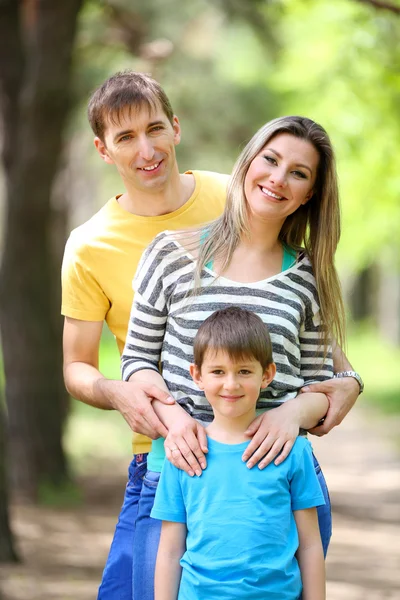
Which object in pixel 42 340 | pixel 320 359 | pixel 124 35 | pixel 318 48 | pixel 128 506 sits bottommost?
pixel 128 506

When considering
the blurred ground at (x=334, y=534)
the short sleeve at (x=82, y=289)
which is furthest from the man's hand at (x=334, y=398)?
the blurred ground at (x=334, y=534)

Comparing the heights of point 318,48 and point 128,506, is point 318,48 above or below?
above

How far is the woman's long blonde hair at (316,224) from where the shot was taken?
2.81 meters

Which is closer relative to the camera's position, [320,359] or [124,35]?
[320,359]

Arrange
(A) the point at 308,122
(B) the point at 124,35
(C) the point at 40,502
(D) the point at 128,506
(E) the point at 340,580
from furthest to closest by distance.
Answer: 1. (B) the point at 124,35
2. (C) the point at 40,502
3. (E) the point at 340,580
4. (D) the point at 128,506
5. (A) the point at 308,122

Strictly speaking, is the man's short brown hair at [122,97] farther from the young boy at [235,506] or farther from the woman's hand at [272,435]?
the woman's hand at [272,435]

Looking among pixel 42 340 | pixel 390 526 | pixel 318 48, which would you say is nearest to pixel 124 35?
pixel 318 48

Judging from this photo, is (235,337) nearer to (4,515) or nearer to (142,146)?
(142,146)

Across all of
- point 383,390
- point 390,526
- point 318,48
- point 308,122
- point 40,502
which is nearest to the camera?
point 308,122

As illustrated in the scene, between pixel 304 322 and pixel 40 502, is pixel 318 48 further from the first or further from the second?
pixel 304 322

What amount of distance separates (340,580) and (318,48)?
278 inches

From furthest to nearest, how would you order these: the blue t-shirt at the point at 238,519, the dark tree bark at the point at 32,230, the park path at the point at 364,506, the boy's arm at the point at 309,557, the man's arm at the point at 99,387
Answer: the dark tree bark at the point at 32,230 → the park path at the point at 364,506 → the man's arm at the point at 99,387 → the boy's arm at the point at 309,557 → the blue t-shirt at the point at 238,519

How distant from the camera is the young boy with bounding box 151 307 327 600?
8.34 feet

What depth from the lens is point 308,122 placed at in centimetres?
283
